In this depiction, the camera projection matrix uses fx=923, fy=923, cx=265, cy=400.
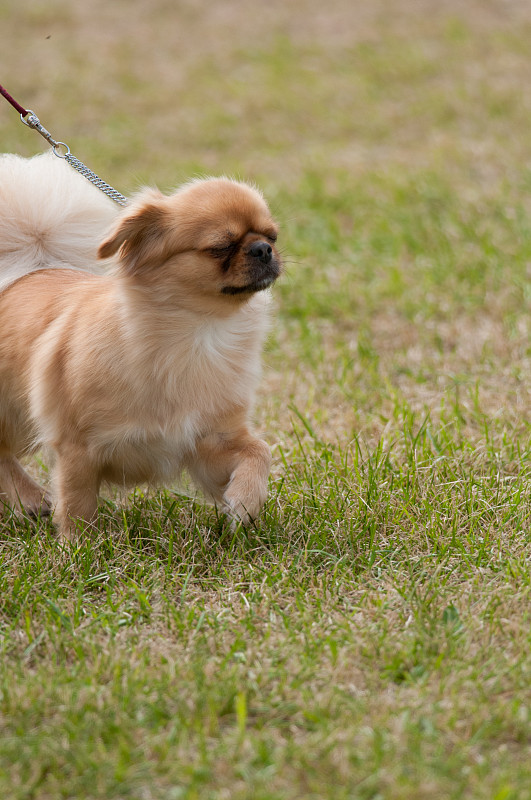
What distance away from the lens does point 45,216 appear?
330 centimetres

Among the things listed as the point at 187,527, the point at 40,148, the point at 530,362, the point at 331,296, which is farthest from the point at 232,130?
the point at 187,527

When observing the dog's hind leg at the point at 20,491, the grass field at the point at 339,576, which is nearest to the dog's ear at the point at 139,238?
the grass field at the point at 339,576

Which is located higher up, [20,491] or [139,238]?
[139,238]

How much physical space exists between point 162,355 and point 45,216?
893 mm

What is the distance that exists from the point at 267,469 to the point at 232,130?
7598 mm

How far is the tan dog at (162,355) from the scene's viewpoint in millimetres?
2691

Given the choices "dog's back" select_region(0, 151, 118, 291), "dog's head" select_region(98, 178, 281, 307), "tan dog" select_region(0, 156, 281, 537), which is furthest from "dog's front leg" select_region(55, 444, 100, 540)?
"dog's back" select_region(0, 151, 118, 291)

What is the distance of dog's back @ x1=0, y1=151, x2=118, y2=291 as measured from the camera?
3301mm

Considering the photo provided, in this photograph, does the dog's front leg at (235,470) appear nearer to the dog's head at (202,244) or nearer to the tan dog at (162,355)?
the tan dog at (162,355)

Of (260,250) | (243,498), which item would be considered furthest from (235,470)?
(260,250)

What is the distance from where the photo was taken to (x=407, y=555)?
2818 mm

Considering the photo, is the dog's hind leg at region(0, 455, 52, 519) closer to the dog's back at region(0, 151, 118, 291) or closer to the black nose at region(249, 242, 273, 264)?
the dog's back at region(0, 151, 118, 291)

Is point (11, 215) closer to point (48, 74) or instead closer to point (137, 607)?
point (137, 607)

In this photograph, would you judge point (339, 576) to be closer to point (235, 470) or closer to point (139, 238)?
point (235, 470)
